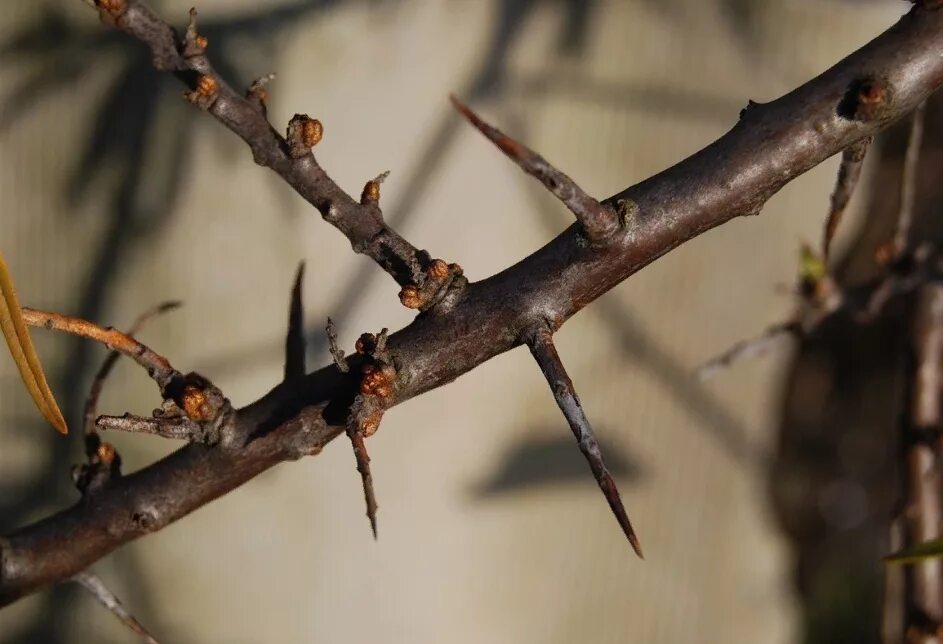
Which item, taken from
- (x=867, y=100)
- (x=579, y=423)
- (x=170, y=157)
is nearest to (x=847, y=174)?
(x=867, y=100)

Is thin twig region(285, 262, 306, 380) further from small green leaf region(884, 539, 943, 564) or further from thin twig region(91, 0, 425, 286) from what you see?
small green leaf region(884, 539, 943, 564)

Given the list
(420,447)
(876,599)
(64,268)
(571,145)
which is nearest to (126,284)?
(64,268)

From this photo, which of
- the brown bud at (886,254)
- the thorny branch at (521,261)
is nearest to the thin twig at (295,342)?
the thorny branch at (521,261)

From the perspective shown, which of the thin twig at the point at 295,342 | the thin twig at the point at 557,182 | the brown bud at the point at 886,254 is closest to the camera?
the thin twig at the point at 557,182

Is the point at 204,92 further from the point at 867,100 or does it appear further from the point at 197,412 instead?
the point at 867,100

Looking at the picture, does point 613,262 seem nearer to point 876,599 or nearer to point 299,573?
point 299,573

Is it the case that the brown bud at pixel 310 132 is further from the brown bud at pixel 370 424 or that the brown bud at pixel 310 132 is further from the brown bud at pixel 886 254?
the brown bud at pixel 886 254
